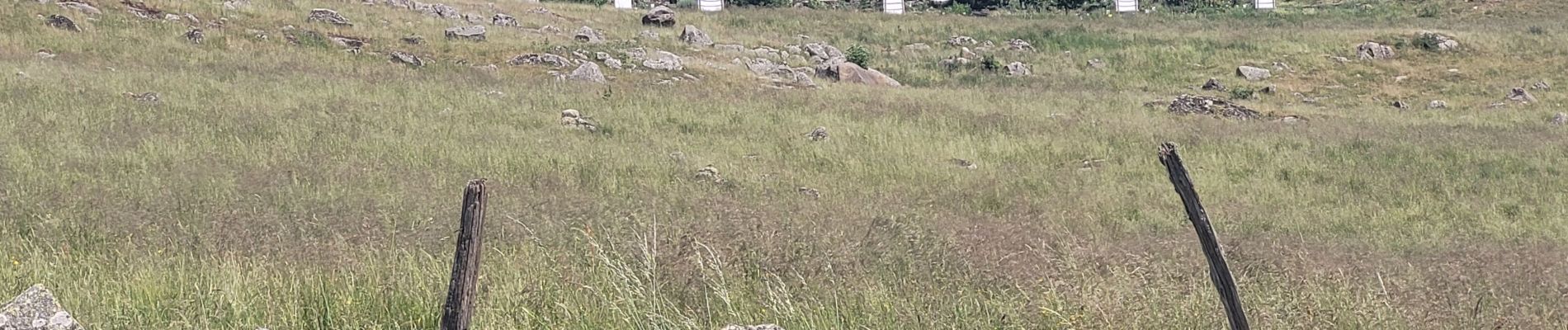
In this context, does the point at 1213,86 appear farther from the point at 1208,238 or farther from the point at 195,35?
the point at 1208,238

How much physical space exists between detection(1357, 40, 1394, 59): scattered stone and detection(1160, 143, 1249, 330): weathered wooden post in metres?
28.8

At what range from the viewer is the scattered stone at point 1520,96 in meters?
23.0

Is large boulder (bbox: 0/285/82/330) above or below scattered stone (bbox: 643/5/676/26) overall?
above

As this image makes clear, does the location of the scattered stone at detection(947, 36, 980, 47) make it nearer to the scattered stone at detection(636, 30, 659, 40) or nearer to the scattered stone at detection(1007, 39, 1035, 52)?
the scattered stone at detection(1007, 39, 1035, 52)

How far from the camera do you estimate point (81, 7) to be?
2078 centimetres

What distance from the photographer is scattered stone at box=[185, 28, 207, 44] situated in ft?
64.4

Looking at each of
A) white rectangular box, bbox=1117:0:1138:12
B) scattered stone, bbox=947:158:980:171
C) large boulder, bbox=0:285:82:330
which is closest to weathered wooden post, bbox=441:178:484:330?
large boulder, bbox=0:285:82:330

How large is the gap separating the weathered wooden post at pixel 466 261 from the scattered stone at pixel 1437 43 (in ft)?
102

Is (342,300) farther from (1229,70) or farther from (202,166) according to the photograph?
(1229,70)

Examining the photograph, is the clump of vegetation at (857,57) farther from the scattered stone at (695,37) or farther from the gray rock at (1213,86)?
the gray rock at (1213,86)

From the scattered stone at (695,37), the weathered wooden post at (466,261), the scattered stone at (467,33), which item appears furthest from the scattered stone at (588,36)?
the weathered wooden post at (466,261)

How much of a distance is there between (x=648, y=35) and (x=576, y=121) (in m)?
13.8

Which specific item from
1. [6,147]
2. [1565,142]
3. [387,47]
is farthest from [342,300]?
[387,47]

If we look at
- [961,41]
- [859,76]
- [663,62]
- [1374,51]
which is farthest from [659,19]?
[1374,51]
